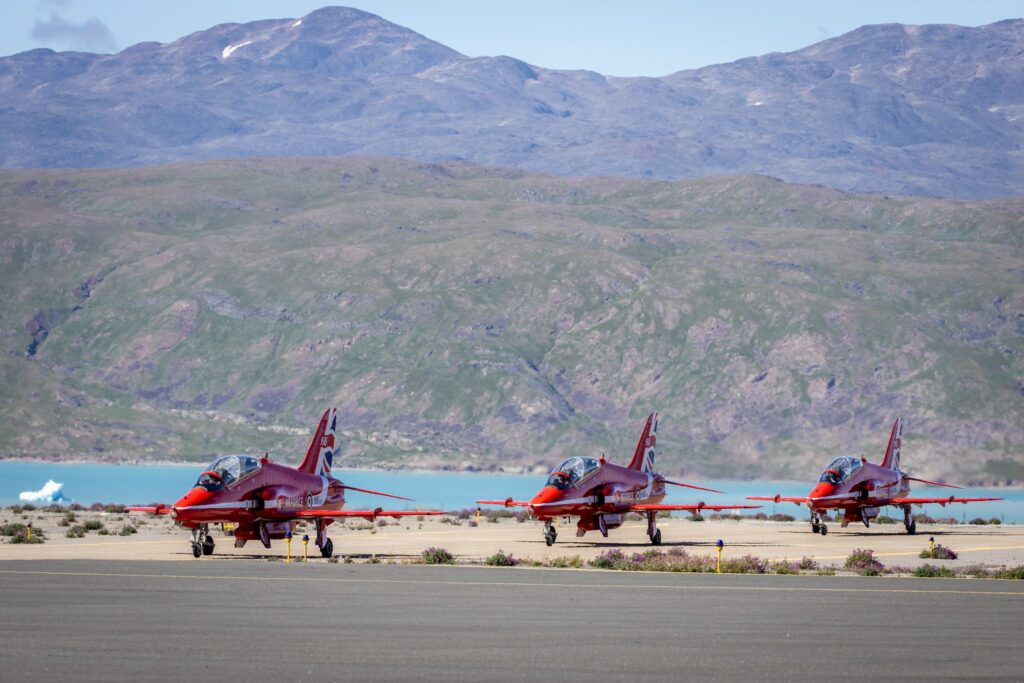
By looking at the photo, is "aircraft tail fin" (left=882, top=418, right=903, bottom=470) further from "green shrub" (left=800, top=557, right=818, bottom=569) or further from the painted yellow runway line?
the painted yellow runway line

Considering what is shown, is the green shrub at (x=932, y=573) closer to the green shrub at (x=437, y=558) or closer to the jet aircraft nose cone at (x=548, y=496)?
the green shrub at (x=437, y=558)

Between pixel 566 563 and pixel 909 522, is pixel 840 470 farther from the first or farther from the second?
pixel 566 563

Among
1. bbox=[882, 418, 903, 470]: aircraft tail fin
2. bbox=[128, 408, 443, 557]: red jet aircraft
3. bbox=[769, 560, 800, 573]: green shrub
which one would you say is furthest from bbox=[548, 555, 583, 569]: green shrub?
bbox=[882, 418, 903, 470]: aircraft tail fin

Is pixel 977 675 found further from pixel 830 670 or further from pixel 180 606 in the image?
pixel 180 606

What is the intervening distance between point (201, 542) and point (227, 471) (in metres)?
2.15

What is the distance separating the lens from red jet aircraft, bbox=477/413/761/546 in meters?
50.7

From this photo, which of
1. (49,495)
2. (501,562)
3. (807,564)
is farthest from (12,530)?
(49,495)

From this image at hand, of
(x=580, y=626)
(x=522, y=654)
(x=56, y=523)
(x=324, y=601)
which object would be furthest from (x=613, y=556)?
(x=56, y=523)

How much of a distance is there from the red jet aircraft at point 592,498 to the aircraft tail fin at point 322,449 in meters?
4.83

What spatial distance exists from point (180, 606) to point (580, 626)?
7.42 meters

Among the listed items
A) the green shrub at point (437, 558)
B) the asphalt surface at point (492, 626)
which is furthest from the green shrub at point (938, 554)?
the green shrub at point (437, 558)

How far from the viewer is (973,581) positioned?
127ft

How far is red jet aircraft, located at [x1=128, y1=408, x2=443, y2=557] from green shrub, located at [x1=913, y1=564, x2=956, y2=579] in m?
12.3

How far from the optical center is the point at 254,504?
Result: 45250 mm
